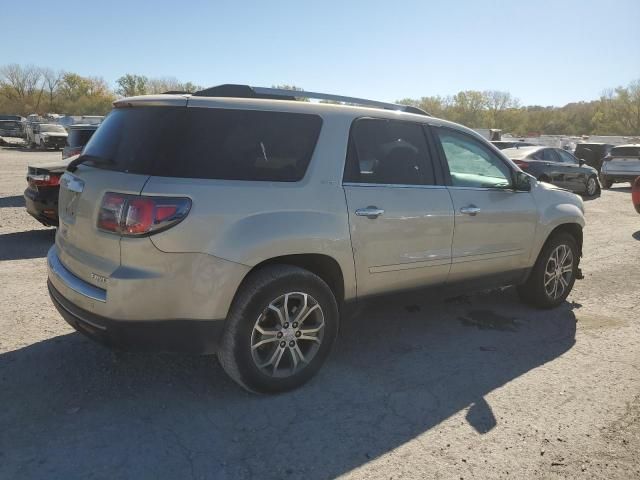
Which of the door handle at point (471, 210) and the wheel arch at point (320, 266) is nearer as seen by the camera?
the wheel arch at point (320, 266)

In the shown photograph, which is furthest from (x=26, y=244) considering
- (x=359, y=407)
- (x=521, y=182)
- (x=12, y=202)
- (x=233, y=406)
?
(x=521, y=182)

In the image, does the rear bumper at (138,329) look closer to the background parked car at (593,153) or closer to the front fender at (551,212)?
the front fender at (551,212)

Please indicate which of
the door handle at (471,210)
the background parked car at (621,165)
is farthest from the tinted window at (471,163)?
the background parked car at (621,165)

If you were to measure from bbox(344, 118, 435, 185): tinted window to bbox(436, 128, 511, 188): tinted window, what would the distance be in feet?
0.93

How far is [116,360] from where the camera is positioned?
12.1 feet

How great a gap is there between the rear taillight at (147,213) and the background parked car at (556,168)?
12.9 m

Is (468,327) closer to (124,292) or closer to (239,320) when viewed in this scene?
(239,320)

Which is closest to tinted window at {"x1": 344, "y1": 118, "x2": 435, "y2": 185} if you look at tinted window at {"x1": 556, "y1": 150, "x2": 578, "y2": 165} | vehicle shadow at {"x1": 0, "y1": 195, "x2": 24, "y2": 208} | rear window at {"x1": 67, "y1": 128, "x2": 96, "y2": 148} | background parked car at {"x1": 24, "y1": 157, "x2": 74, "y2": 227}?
background parked car at {"x1": 24, "y1": 157, "x2": 74, "y2": 227}

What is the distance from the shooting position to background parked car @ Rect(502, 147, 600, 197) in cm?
1433

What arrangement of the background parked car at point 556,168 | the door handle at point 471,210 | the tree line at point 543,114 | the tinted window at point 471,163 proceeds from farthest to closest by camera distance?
1. the tree line at point 543,114
2. the background parked car at point 556,168
3. the tinted window at point 471,163
4. the door handle at point 471,210

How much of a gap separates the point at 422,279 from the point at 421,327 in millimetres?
838

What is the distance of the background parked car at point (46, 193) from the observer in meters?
7.07

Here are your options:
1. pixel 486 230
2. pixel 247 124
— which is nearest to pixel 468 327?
pixel 486 230

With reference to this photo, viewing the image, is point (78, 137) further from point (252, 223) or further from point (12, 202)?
point (252, 223)
